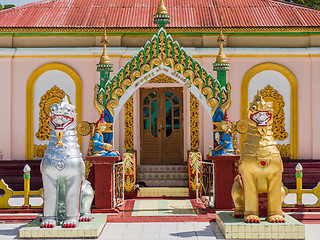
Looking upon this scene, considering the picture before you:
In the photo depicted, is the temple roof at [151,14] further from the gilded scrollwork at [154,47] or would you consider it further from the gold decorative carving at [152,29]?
the gilded scrollwork at [154,47]

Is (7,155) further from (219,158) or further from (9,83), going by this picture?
(219,158)

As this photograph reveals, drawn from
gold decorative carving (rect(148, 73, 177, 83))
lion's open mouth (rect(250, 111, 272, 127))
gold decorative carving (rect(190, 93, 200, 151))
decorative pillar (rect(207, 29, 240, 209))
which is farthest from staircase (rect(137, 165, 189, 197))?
lion's open mouth (rect(250, 111, 272, 127))

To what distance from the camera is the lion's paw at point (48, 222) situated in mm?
7031

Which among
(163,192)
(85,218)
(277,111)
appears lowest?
(163,192)

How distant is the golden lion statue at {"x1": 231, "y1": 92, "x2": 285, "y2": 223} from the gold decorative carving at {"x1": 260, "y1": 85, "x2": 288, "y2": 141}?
17.7 feet

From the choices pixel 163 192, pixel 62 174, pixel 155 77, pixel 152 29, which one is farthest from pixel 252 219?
pixel 152 29

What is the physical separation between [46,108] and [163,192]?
388 cm

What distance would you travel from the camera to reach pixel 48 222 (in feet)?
23.2

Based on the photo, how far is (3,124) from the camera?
40.8ft

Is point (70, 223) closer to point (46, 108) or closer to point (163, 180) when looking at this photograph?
point (163, 180)

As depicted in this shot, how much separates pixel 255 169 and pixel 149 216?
2395 millimetres

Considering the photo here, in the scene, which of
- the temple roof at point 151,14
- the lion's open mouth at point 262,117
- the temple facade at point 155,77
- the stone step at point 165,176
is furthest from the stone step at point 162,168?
the lion's open mouth at point 262,117

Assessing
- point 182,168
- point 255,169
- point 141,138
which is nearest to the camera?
point 255,169

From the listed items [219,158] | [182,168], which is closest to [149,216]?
[219,158]
